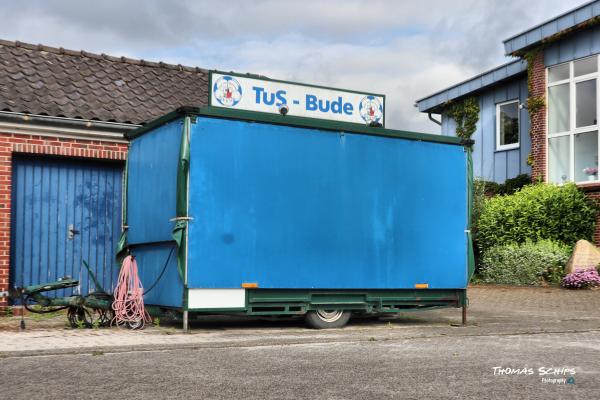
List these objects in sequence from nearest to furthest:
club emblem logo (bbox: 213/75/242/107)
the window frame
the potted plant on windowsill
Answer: club emblem logo (bbox: 213/75/242/107)
the potted plant on windowsill
the window frame

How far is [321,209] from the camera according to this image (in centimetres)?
1081

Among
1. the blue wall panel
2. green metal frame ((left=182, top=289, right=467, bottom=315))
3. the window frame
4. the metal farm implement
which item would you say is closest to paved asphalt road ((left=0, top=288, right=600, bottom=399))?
green metal frame ((left=182, top=289, right=467, bottom=315))

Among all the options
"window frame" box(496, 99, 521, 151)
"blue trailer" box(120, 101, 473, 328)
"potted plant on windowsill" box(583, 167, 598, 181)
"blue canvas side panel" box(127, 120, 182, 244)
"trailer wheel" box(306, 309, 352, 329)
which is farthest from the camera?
"window frame" box(496, 99, 521, 151)

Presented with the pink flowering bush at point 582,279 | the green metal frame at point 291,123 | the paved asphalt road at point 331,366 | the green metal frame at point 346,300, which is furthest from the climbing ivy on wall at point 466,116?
the paved asphalt road at point 331,366

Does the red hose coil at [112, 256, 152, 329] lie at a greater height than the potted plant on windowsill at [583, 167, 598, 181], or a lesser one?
lesser

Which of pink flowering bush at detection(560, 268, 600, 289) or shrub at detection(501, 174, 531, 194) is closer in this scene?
pink flowering bush at detection(560, 268, 600, 289)

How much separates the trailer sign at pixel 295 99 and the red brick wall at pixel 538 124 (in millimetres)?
10321

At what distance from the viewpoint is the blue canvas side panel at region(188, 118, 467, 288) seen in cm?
1008

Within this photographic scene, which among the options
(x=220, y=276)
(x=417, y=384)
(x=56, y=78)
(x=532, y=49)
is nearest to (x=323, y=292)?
(x=220, y=276)

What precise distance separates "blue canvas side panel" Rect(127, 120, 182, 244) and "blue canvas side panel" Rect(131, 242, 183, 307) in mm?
148

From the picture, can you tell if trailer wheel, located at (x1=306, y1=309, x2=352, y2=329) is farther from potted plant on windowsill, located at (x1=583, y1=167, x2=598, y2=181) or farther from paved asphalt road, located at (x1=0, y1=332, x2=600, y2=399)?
potted plant on windowsill, located at (x1=583, y1=167, x2=598, y2=181)

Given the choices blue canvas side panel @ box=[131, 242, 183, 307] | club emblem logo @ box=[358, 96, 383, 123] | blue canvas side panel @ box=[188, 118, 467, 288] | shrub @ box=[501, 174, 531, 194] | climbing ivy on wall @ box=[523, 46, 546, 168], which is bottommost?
blue canvas side panel @ box=[131, 242, 183, 307]

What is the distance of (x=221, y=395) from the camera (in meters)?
5.82

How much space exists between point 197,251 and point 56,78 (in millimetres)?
5576
